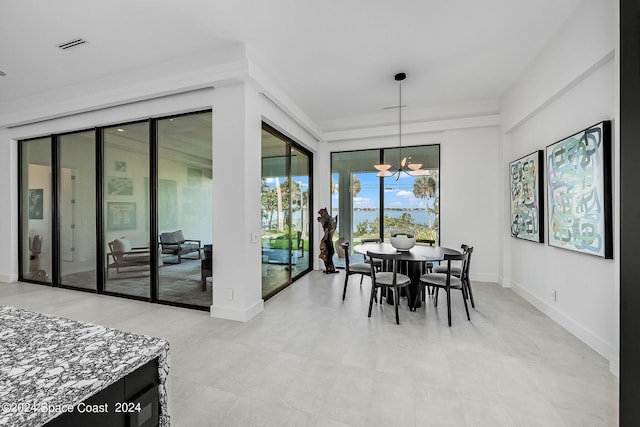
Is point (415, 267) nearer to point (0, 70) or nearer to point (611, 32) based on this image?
point (611, 32)

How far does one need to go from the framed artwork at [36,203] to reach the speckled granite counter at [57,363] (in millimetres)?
5205

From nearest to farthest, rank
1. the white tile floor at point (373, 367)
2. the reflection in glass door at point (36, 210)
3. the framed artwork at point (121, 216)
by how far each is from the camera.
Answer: the white tile floor at point (373, 367), the framed artwork at point (121, 216), the reflection in glass door at point (36, 210)

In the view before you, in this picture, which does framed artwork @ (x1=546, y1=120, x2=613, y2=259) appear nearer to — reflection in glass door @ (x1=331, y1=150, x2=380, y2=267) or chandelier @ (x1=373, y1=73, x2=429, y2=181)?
chandelier @ (x1=373, y1=73, x2=429, y2=181)

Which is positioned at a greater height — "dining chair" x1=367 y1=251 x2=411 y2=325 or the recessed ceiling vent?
the recessed ceiling vent

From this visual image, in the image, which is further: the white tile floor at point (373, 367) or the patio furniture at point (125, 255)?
the patio furniture at point (125, 255)

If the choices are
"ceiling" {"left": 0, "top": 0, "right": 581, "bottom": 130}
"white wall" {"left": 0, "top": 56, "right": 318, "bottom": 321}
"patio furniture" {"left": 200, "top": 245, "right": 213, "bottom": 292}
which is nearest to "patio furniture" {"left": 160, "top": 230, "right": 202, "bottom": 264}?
"patio furniture" {"left": 200, "top": 245, "right": 213, "bottom": 292}

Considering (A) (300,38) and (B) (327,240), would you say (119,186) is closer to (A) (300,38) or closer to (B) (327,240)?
(A) (300,38)

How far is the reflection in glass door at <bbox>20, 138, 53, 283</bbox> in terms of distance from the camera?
4.68 metres

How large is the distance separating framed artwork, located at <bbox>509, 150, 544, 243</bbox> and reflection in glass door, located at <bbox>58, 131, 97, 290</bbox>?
6.35 metres

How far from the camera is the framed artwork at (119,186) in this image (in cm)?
397

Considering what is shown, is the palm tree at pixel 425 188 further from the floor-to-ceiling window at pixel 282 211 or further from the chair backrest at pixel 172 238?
the chair backrest at pixel 172 238

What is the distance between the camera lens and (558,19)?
2.67 meters

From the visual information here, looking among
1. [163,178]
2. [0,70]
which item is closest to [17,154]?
[0,70]

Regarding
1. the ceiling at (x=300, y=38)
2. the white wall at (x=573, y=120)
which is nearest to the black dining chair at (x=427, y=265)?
the white wall at (x=573, y=120)
